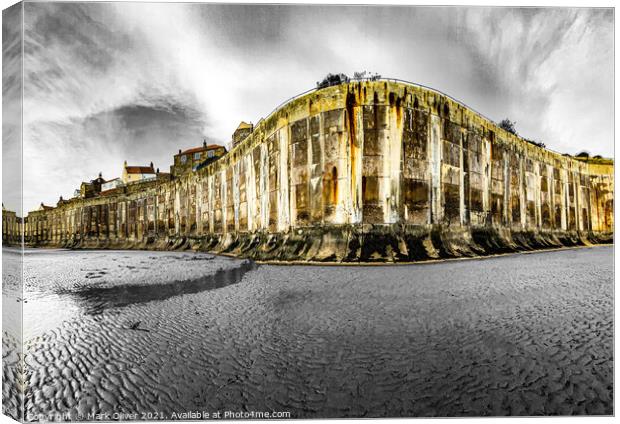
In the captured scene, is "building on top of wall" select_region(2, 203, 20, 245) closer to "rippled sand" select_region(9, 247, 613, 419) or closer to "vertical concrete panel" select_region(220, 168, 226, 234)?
"rippled sand" select_region(9, 247, 613, 419)

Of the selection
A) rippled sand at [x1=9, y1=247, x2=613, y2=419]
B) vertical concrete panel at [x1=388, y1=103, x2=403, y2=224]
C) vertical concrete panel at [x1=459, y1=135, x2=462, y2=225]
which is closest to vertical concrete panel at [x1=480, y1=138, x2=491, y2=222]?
vertical concrete panel at [x1=459, y1=135, x2=462, y2=225]

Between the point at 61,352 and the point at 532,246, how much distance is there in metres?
8.37

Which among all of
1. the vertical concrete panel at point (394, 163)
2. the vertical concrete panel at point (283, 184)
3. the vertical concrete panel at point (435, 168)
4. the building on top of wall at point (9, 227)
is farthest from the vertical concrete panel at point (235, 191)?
the building on top of wall at point (9, 227)

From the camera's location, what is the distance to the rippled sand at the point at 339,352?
5.24ft

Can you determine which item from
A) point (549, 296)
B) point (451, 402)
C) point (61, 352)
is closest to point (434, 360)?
point (451, 402)

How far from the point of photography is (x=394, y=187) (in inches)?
221

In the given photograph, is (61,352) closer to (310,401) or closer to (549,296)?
(310,401)

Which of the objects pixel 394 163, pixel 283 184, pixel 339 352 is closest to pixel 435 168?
pixel 394 163

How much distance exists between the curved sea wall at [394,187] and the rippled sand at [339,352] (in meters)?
2.08

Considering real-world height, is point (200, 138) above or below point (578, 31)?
below

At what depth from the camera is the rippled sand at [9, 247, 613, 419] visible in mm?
1599

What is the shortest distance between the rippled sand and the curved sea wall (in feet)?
6.84

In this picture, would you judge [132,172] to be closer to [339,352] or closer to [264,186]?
[339,352]

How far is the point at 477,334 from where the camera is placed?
203 cm
